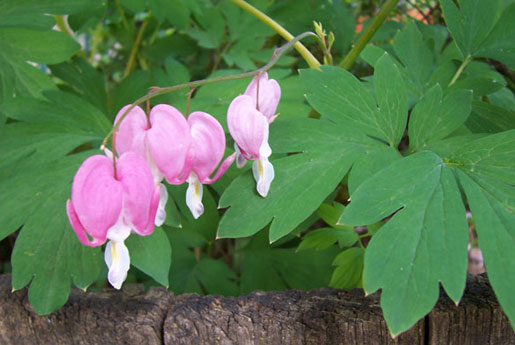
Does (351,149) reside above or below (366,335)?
above

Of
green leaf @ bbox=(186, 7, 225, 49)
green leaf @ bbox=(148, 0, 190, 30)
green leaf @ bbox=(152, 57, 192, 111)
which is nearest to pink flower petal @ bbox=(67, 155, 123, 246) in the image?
green leaf @ bbox=(152, 57, 192, 111)

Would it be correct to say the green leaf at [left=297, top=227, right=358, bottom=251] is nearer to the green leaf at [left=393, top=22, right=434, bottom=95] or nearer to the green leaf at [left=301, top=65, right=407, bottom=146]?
the green leaf at [left=301, top=65, right=407, bottom=146]

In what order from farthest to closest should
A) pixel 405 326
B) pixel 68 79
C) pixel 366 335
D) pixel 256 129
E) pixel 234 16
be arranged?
1. pixel 234 16
2. pixel 68 79
3. pixel 366 335
4. pixel 256 129
5. pixel 405 326

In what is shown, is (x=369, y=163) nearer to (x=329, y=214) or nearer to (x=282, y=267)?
(x=329, y=214)

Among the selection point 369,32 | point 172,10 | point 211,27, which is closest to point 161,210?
point 369,32

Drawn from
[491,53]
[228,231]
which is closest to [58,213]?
[228,231]

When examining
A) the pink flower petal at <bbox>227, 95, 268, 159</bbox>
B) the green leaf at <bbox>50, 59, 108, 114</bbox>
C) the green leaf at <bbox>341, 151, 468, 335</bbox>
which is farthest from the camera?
the green leaf at <bbox>50, 59, 108, 114</bbox>

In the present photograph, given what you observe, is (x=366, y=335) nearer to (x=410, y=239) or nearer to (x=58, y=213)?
(x=410, y=239)

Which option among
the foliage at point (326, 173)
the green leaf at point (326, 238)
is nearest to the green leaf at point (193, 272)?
the foliage at point (326, 173)
